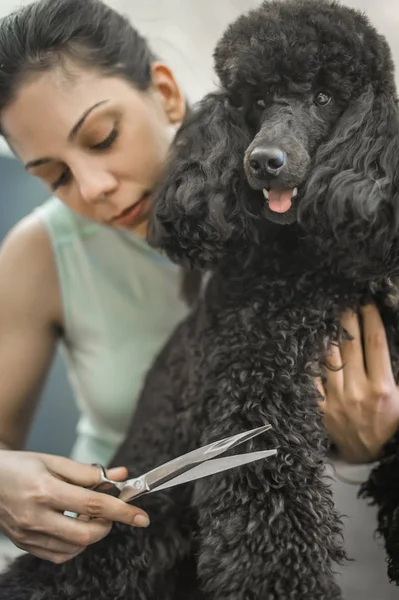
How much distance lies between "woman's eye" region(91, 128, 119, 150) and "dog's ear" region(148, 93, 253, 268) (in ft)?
0.62

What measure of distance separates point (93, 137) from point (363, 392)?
58 cm

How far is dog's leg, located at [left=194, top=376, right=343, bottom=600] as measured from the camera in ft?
2.55

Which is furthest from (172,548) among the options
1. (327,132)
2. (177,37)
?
(177,37)

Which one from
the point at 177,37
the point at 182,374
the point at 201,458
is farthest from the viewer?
the point at 177,37

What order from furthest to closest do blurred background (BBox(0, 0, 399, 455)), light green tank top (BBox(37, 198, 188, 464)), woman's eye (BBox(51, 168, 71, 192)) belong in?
1. light green tank top (BBox(37, 198, 188, 464))
2. woman's eye (BBox(51, 168, 71, 192))
3. blurred background (BBox(0, 0, 399, 455))

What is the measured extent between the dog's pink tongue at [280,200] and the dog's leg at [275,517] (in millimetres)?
222

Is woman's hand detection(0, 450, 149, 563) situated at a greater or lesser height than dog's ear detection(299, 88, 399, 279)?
lesser

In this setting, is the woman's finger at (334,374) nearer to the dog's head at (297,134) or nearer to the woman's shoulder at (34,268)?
the dog's head at (297,134)

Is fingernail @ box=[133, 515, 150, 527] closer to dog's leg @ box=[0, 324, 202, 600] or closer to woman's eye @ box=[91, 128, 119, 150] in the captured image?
dog's leg @ box=[0, 324, 202, 600]

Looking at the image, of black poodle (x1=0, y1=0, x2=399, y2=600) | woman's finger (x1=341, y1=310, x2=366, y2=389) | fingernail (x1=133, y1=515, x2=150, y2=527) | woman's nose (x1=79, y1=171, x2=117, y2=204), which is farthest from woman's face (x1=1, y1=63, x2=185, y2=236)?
fingernail (x1=133, y1=515, x2=150, y2=527)

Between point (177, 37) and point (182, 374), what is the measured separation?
2.20 ft

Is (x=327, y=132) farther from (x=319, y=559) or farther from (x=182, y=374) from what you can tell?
(x=319, y=559)

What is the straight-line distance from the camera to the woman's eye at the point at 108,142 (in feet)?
3.48

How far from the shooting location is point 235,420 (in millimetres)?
832
